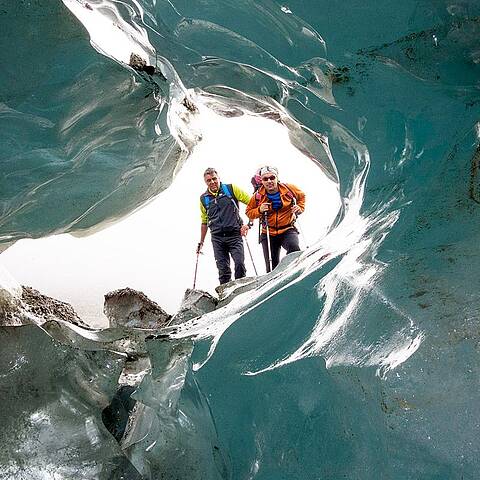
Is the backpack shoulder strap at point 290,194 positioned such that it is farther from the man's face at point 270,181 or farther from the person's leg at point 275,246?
the person's leg at point 275,246

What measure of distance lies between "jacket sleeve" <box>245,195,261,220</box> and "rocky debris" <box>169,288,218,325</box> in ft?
2.55

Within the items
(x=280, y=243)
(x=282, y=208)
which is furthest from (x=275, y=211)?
(x=280, y=243)

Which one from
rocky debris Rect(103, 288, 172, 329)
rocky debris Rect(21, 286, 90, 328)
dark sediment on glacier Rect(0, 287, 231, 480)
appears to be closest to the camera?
dark sediment on glacier Rect(0, 287, 231, 480)

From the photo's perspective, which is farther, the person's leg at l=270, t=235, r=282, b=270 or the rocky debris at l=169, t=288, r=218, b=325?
the person's leg at l=270, t=235, r=282, b=270

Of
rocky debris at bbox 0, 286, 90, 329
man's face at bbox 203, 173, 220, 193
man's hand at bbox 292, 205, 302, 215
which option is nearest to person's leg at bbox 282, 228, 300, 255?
man's hand at bbox 292, 205, 302, 215

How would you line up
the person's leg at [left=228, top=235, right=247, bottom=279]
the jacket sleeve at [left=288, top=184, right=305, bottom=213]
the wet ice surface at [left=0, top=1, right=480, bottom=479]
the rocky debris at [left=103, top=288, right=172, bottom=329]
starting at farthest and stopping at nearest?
the person's leg at [left=228, top=235, right=247, bottom=279], the jacket sleeve at [left=288, top=184, right=305, bottom=213], the rocky debris at [left=103, top=288, right=172, bottom=329], the wet ice surface at [left=0, top=1, right=480, bottom=479]

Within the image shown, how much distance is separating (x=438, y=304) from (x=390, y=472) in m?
0.51

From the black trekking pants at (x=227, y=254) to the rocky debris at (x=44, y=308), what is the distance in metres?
1.13

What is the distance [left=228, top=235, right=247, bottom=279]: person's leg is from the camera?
436 cm

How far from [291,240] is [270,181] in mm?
453

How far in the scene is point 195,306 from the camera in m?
3.39

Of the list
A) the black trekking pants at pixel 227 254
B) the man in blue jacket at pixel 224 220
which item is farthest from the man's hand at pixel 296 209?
the black trekking pants at pixel 227 254

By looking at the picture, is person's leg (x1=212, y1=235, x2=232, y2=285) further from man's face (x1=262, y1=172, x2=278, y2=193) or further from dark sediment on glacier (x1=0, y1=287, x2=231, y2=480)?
dark sediment on glacier (x1=0, y1=287, x2=231, y2=480)

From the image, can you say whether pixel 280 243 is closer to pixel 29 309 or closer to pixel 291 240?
pixel 291 240
